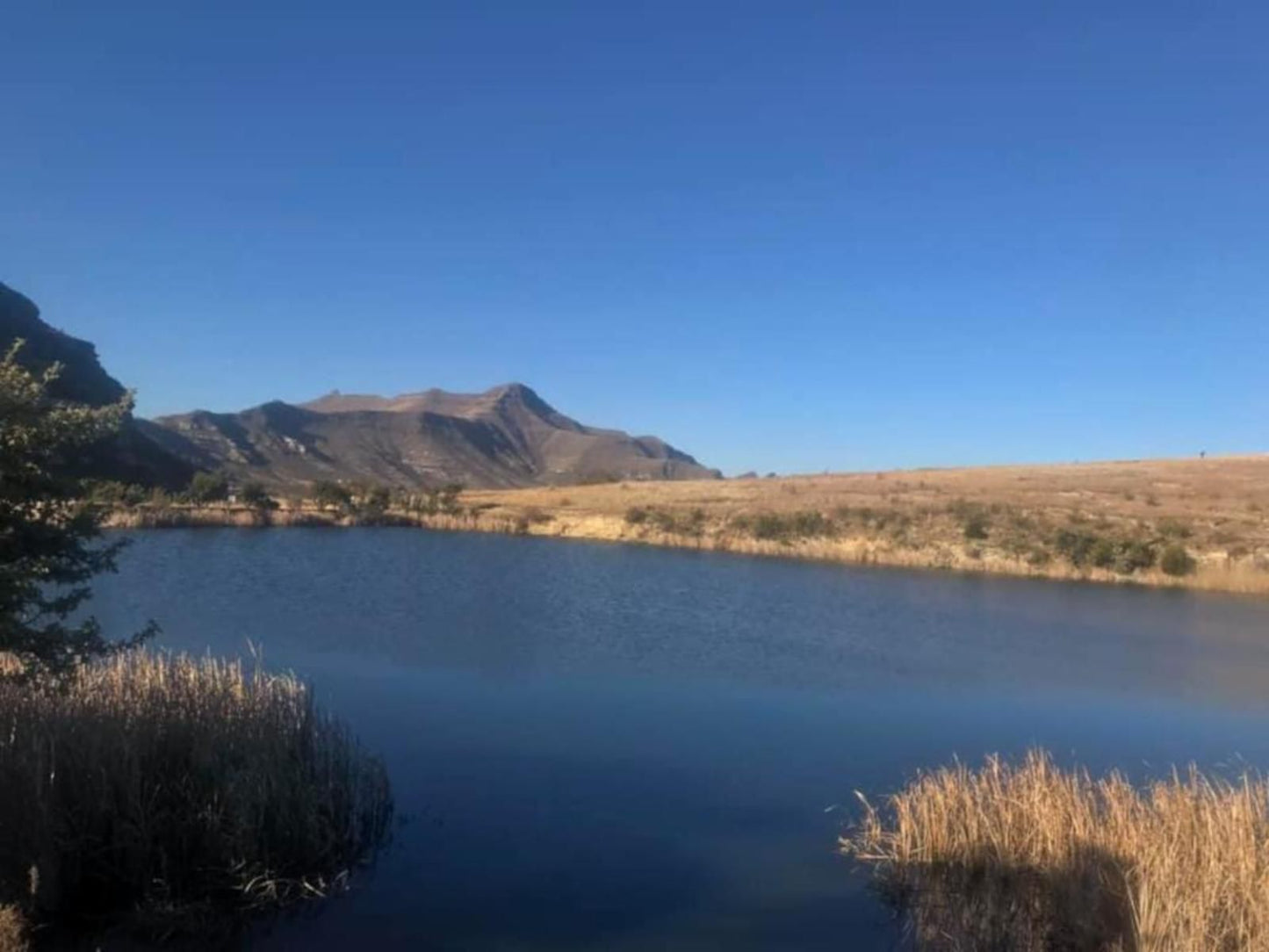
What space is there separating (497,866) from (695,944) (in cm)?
214

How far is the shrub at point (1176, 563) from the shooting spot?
37.9 m

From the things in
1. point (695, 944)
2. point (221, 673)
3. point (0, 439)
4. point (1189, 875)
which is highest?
point (0, 439)

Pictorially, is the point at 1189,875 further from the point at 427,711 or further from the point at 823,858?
the point at 427,711

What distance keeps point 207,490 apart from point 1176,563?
43.9 meters

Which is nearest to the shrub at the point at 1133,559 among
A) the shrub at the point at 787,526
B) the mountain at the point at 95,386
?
the shrub at the point at 787,526

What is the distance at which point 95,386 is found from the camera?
7138 cm

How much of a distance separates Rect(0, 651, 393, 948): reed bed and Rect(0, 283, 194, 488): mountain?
4981 centimetres

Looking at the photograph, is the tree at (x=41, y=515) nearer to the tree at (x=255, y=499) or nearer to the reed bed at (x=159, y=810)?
the reed bed at (x=159, y=810)

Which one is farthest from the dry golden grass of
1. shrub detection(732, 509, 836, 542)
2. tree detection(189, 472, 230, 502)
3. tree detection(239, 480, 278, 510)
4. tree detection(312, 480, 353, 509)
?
tree detection(312, 480, 353, 509)

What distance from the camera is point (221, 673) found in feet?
35.0

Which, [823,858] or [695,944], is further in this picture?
[823,858]

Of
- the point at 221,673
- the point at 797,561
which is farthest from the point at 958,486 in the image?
the point at 221,673

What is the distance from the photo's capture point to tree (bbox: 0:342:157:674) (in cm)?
696

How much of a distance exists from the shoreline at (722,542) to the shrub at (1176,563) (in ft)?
0.70
